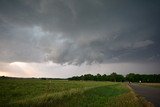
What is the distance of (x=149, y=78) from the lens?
191500 mm

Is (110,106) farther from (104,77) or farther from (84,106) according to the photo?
(104,77)

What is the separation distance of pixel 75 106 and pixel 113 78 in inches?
6892

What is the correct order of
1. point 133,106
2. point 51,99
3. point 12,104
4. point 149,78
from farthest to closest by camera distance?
point 149,78
point 51,99
point 133,106
point 12,104

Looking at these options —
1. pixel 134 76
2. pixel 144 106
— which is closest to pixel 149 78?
pixel 134 76

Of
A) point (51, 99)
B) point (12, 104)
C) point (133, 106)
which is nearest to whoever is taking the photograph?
point (12, 104)

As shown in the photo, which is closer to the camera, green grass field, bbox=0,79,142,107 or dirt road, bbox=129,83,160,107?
green grass field, bbox=0,79,142,107

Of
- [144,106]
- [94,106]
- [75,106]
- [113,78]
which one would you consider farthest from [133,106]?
[113,78]

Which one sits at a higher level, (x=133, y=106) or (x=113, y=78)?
(x=113, y=78)

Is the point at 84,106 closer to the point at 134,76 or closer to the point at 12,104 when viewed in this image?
the point at 12,104

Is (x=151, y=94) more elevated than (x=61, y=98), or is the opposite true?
(x=151, y=94)

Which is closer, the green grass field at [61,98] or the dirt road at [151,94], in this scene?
the green grass field at [61,98]

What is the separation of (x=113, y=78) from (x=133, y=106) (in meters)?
174

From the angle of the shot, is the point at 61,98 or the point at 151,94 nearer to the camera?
the point at 61,98

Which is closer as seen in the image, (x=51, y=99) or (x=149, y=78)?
(x=51, y=99)
